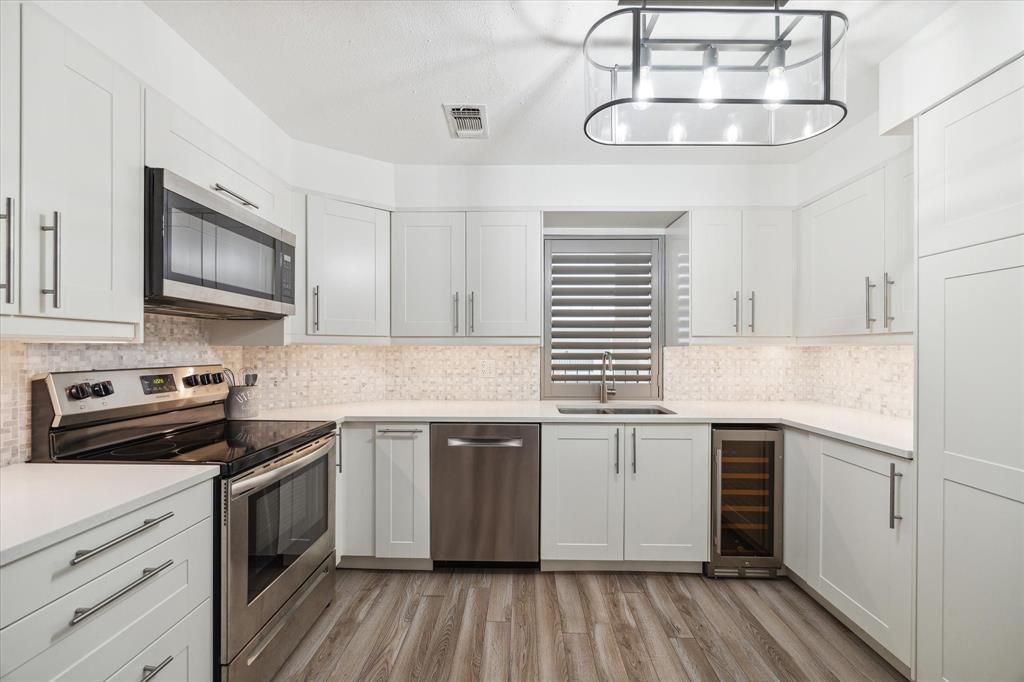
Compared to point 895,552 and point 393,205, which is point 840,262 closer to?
point 895,552

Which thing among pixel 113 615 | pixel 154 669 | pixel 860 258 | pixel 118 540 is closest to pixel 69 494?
pixel 118 540

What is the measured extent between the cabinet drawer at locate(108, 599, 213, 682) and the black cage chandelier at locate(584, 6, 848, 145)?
194 cm

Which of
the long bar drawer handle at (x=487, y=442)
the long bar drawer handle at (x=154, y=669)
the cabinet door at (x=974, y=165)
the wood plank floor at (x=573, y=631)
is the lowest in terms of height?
the wood plank floor at (x=573, y=631)

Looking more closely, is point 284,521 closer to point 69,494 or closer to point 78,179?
point 69,494

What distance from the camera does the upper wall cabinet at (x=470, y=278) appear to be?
9.70 feet

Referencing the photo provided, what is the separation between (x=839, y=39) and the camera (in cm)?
129

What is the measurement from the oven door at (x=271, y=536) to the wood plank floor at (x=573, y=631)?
345 millimetres

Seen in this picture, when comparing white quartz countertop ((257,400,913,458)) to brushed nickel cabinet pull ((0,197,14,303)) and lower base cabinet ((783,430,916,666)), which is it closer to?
lower base cabinet ((783,430,916,666))

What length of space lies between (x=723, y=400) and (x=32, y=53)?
3.60m

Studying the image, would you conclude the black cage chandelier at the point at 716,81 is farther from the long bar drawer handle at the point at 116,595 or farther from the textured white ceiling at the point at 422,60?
the long bar drawer handle at the point at 116,595

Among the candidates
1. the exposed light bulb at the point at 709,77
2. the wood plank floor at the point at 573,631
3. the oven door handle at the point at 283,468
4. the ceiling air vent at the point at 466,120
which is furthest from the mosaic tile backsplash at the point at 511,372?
the exposed light bulb at the point at 709,77

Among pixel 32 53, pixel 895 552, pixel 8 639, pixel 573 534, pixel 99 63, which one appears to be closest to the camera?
pixel 8 639

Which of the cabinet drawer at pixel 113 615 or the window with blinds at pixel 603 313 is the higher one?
the window with blinds at pixel 603 313

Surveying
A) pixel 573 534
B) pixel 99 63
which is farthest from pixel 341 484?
pixel 99 63
